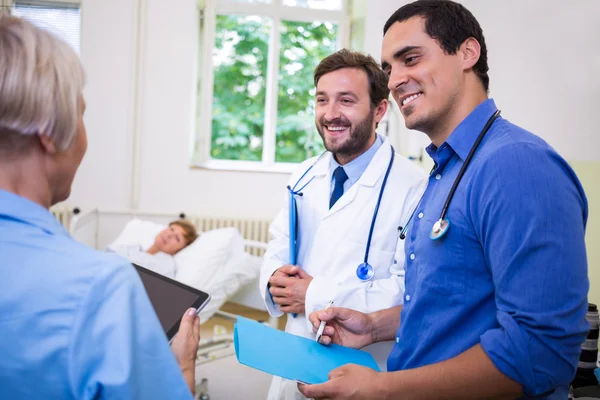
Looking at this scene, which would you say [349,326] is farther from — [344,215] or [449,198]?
[449,198]

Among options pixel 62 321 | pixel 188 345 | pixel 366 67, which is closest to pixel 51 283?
pixel 62 321

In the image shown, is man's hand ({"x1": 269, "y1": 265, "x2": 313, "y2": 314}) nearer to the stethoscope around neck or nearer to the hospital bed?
the stethoscope around neck

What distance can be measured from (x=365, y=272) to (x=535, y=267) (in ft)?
2.37

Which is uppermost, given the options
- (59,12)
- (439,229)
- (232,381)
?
(59,12)

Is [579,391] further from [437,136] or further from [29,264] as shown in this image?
[29,264]

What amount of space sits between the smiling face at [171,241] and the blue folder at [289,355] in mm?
2473

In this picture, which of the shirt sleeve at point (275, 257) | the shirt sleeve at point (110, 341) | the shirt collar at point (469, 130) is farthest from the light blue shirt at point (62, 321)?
the shirt sleeve at point (275, 257)

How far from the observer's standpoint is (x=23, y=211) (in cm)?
64

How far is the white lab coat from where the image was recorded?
146 centimetres

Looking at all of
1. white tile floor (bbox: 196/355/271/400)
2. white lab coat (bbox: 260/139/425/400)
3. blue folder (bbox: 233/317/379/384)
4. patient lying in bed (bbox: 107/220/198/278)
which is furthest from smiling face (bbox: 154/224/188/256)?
blue folder (bbox: 233/317/379/384)

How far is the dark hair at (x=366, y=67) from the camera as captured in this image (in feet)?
5.72

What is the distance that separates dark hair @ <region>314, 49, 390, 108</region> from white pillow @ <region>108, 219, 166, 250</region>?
242 centimetres

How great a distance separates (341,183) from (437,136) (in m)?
0.66

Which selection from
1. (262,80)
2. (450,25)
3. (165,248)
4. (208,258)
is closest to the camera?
(450,25)
